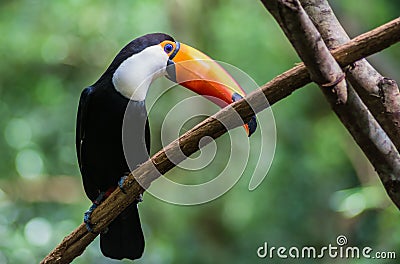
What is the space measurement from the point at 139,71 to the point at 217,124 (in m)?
0.56

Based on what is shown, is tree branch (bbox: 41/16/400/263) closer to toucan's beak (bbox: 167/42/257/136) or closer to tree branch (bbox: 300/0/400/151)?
tree branch (bbox: 300/0/400/151)

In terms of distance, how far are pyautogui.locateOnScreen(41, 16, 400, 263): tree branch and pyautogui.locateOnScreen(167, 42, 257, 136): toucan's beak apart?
377mm

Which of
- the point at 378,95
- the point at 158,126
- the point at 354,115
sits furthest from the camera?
the point at 158,126

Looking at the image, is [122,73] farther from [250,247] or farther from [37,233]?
[250,247]

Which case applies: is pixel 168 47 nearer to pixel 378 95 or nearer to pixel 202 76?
pixel 202 76

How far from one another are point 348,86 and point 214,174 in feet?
8.77

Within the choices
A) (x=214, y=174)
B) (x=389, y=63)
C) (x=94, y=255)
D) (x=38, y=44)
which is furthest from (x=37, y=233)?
(x=389, y=63)

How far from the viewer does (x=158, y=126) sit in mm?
4391

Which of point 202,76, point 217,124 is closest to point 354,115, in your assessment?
point 217,124

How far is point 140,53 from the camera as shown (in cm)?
219
